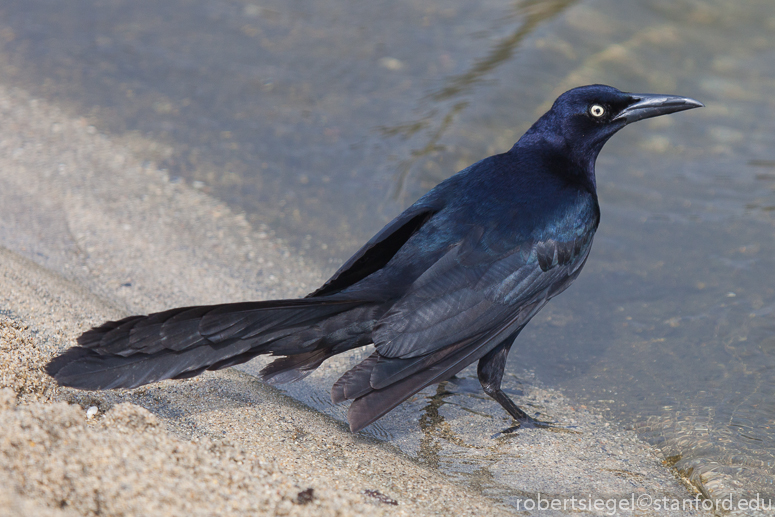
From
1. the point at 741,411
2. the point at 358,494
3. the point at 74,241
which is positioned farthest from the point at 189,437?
the point at 741,411

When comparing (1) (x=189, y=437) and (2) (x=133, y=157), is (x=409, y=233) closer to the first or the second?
(1) (x=189, y=437)

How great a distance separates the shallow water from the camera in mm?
3711

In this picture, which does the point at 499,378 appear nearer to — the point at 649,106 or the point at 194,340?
the point at 194,340

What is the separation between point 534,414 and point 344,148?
113 inches

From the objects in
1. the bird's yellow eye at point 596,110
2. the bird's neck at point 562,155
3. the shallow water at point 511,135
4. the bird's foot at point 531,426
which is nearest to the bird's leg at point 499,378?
the bird's foot at point 531,426

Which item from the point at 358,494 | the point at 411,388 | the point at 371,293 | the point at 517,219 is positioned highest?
the point at 517,219

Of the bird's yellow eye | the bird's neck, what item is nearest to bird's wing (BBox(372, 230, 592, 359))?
the bird's neck

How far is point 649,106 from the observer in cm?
358

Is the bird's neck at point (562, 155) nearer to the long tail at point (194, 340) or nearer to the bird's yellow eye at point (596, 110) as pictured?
the bird's yellow eye at point (596, 110)

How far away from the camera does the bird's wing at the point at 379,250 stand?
3.18m

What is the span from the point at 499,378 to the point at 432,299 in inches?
24.1

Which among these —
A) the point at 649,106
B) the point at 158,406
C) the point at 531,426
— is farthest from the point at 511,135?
the point at 158,406

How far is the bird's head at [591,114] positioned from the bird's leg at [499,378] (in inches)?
40.6

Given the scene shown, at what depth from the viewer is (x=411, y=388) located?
279 centimetres
